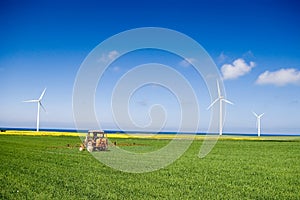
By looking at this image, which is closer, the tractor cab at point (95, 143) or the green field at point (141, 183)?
the green field at point (141, 183)

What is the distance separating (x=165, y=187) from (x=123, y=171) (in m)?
5.77

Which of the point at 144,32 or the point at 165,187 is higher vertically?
the point at 144,32

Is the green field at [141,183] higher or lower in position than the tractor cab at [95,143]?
lower

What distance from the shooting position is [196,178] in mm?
18828

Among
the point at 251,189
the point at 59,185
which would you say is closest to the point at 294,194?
the point at 251,189

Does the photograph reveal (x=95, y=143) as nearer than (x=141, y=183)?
No

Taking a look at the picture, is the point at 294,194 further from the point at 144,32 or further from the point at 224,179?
the point at 144,32

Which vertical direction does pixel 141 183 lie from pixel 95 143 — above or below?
below

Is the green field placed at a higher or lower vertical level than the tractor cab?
lower

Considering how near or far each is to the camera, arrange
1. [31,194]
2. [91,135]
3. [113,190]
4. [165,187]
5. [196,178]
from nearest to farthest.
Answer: [31,194] → [113,190] → [165,187] → [196,178] → [91,135]

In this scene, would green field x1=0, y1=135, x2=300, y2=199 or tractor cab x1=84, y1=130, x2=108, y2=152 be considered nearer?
green field x1=0, y1=135, x2=300, y2=199

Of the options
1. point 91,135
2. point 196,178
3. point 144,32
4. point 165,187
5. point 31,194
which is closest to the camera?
point 31,194

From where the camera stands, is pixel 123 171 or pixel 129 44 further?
pixel 123 171

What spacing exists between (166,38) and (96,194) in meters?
10.2
